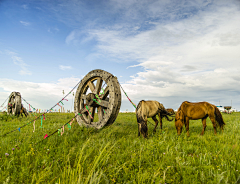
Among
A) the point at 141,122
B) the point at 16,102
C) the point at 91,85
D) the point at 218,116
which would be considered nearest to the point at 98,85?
the point at 91,85

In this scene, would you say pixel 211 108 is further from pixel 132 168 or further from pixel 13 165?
pixel 13 165

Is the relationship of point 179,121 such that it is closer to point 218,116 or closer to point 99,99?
point 218,116

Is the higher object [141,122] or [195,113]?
[195,113]

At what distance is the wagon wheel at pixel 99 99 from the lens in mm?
6688

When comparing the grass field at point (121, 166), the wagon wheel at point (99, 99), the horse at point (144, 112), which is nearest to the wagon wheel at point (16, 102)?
the wagon wheel at point (99, 99)

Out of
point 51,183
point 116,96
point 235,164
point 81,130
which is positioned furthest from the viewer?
point 81,130

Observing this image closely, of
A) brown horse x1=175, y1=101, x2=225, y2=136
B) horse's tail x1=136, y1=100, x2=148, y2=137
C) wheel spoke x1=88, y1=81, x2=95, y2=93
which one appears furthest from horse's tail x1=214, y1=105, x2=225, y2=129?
wheel spoke x1=88, y1=81, x2=95, y2=93

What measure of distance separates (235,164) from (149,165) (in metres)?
2.12

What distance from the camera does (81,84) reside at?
8688 mm

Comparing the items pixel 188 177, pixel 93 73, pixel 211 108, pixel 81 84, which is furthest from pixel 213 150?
pixel 81 84

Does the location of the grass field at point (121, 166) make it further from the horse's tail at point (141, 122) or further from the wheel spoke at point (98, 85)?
the wheel spoke at point (98, 85)

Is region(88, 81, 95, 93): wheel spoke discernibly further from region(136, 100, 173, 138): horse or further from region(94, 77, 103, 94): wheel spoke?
region(136, 100, 173, 138): horse

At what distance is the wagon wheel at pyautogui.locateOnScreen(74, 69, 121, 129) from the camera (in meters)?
6.69

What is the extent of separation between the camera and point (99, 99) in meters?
7.39
